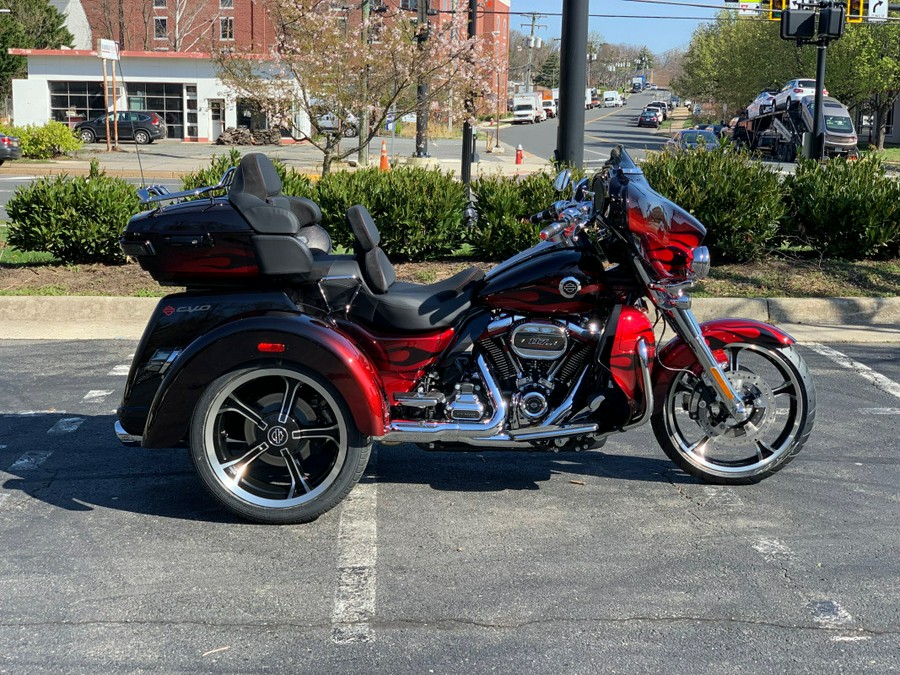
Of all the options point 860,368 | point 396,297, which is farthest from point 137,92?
point 396,297

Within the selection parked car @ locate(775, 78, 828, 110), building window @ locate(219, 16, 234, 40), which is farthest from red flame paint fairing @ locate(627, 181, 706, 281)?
building window @ locate(219, 16, 234, 40)

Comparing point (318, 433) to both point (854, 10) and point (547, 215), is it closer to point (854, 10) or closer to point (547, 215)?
point (547, 215)

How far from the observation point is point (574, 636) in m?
3.63

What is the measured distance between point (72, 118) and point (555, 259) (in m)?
43.9

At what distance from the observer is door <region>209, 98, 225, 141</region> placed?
144 feet

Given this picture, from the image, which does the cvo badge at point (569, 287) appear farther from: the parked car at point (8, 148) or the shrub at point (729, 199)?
the parked car at point (8, 148)

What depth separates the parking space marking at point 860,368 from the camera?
23.2 feet

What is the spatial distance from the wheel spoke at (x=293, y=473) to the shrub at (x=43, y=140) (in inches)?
1159

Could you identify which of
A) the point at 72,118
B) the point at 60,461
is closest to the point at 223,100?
the point at 72,118

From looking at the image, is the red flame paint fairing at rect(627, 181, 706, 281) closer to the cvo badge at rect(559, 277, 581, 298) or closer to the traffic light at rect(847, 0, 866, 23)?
the cvo badge at rect(559, 277, 581, 298)

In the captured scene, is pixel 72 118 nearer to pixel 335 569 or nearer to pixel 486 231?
pixel 486 231

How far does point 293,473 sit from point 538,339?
129cm

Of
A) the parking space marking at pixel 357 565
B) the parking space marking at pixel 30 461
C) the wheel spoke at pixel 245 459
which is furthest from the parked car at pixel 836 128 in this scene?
the wheel spoke at pixel 245 459

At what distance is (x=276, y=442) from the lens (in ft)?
15.1
